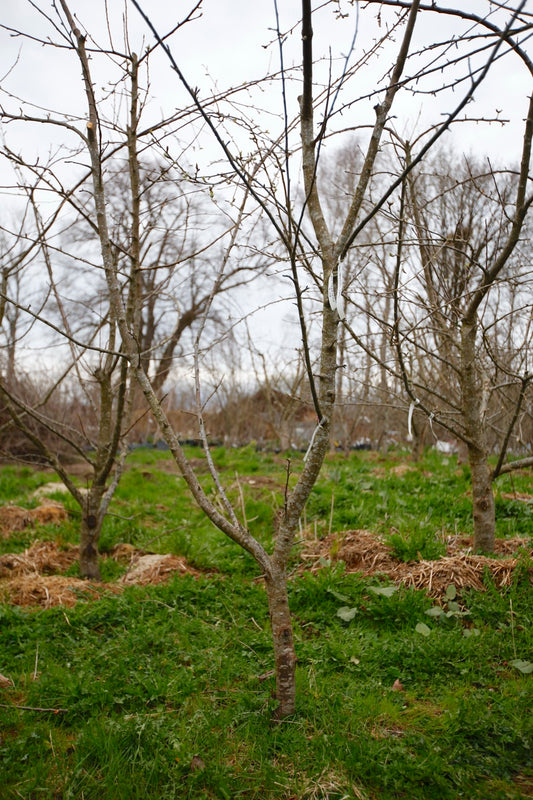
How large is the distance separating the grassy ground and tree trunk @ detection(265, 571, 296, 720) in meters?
0.13

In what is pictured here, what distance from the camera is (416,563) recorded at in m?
3.84

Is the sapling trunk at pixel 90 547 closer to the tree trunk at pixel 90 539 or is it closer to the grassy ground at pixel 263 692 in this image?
the tree trunk at pixel 90 539

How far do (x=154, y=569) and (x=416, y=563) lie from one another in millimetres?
2000

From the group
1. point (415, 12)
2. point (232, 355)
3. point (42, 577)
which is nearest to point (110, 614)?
point (42, 577)

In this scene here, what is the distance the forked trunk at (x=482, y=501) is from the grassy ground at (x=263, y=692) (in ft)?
1.09

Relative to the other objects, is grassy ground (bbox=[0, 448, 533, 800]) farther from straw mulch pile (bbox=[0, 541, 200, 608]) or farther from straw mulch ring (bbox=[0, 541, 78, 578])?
straw mulch ring (bbox=[0, 541, 78, 578])

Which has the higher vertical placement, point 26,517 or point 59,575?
point 26,517

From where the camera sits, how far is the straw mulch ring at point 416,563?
3.46 metres

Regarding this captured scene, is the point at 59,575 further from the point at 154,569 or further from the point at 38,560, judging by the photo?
the point at 154,569

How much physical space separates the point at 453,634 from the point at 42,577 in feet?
9.84

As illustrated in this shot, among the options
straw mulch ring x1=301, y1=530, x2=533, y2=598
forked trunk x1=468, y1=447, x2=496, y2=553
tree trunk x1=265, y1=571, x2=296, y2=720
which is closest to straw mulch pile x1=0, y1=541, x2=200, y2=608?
straw mulch ring x1=301, y1=530, x2=533, y2=598

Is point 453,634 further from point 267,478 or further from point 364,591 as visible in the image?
point 267,478

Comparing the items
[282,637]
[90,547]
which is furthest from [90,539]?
[282,637]

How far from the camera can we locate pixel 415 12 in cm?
204
